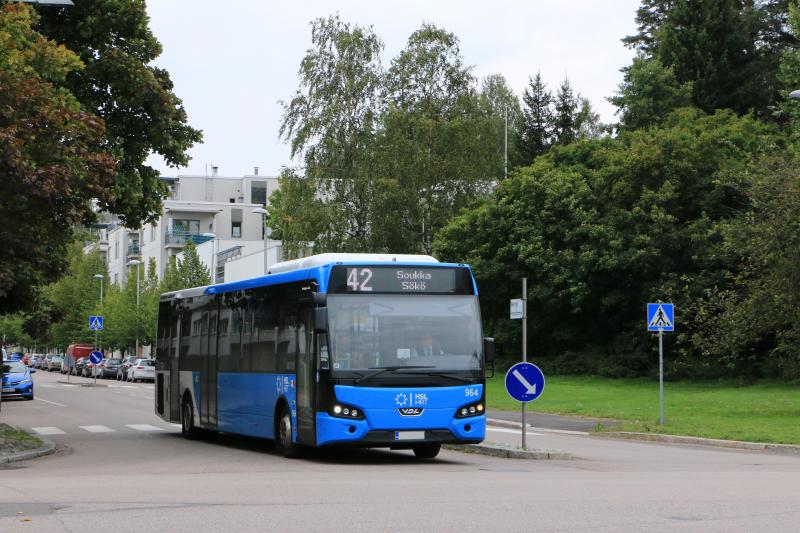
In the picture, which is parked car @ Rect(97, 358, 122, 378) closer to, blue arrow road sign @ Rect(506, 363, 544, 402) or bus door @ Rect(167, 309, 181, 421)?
bus door @ Rect(167, 309, 181, 421)

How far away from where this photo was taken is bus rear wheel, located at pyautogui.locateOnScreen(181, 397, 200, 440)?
24.7 metres

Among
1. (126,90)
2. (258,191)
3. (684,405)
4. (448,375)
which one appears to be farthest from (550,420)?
(258,191)

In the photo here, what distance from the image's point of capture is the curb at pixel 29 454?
19281 millimetres

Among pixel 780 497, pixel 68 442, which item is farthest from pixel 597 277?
pixel 780 497

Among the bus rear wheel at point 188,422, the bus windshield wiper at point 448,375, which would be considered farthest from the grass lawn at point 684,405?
the bus rear wheel at point 188,422

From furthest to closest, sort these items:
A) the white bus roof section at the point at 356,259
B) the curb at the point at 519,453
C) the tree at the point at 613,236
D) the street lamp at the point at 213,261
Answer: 1. the street lamp at the point at 213,261
2. the tree at the point at 613,236
3. the curb at the point at 519,453
4. the white bus roof section at the point at 356,259

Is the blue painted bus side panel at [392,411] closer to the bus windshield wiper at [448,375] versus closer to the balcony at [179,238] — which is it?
the bus windshield wiper at [448,375]

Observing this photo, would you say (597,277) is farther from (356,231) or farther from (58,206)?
(58,206)

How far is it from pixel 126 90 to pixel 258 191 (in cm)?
9666

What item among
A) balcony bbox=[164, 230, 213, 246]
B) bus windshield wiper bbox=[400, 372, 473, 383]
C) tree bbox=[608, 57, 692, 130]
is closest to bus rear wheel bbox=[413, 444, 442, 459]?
bus windshield wiper bbox=[400, 372, 473, 383]

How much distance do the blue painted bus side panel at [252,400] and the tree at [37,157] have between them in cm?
397

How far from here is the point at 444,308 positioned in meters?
18.4

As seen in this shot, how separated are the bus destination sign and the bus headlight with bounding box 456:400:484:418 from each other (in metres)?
1.77

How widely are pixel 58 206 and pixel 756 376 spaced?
35.1 meters
